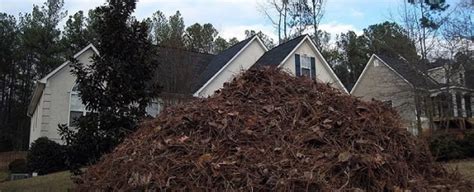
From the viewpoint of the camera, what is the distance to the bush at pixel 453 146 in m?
13.0

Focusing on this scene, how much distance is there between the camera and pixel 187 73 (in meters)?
15.9

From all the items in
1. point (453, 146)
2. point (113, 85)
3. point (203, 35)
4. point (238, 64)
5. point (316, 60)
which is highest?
point (203, 35)

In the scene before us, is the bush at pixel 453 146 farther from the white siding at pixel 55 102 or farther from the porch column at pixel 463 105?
the white siding at pixel 55 102

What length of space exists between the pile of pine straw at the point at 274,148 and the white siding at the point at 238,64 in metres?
14.0

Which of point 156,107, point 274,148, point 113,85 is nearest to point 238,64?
point 156,107

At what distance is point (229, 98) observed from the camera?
20.0 ft

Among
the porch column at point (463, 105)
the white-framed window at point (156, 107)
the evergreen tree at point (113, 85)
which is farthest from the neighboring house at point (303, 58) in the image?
the evergreen tree at point (113, 85)

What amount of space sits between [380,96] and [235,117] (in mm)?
23329

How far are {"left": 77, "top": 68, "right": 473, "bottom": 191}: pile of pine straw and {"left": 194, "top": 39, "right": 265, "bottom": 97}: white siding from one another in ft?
46.1

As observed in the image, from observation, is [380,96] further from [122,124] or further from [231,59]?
[122,124]

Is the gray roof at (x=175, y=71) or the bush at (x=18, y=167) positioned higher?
the gray roof at (x=175, y=71)

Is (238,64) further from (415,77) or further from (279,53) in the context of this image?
(415,77)


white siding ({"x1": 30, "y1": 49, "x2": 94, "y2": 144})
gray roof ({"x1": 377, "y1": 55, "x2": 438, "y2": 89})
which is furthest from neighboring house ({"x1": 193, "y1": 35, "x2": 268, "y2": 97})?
gray roof ({"x1": 377, "y1": 55, "x2": 438, "y2": 89})

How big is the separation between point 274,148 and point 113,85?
433 centimetres
